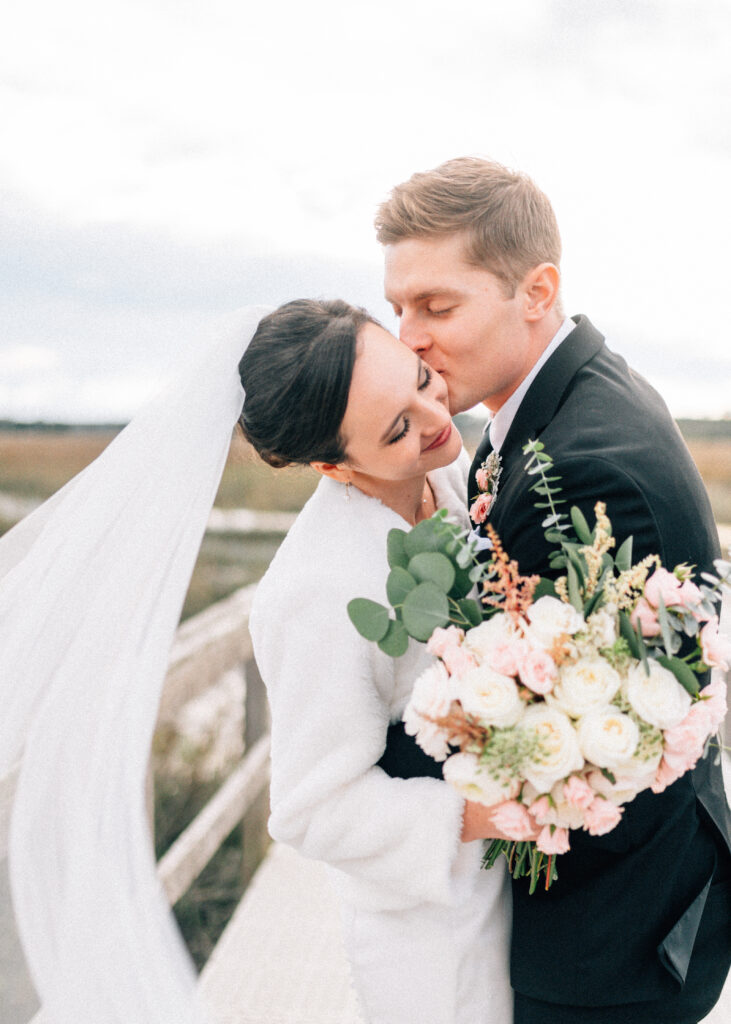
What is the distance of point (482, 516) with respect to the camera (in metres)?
2.10

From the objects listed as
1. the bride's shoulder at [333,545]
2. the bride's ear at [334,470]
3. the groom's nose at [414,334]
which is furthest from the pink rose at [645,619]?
the groom's nose at [414,334]

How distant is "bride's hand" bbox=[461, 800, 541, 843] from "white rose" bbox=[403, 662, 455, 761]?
0.84 ft

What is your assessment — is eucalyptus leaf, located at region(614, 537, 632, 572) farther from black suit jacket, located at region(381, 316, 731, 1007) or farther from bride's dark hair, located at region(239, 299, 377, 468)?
bride's dark hair, located at region(239, 299, 377, 468)

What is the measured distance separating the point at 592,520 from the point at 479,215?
2.95 feet

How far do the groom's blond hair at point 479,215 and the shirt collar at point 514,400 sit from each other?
0.18 meters

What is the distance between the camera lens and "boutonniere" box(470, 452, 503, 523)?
82.9 inches

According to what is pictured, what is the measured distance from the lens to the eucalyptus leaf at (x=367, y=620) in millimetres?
1574

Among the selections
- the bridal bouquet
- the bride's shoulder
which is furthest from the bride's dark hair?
the bridal bouquet

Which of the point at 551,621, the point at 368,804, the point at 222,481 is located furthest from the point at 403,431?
the point at 222,481

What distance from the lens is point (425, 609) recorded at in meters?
1.51

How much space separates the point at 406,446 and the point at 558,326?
70 centimetres

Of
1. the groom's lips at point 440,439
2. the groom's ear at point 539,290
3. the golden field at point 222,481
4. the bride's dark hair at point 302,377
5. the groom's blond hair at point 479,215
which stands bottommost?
the golden field at point 222,481

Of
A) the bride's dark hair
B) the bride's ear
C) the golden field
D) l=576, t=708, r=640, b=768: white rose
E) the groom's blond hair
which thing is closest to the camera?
l=576, t=708, r=640, b=768: white rose

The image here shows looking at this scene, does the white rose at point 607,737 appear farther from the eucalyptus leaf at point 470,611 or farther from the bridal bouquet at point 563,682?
the eucalyptus leaf at point 470,611
